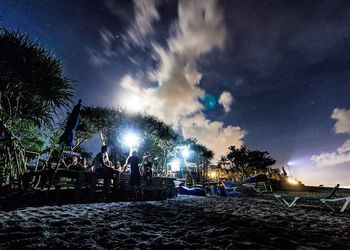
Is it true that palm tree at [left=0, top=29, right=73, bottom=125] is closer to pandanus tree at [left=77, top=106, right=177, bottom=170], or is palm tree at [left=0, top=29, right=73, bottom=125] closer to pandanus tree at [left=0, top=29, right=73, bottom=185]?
pandanus tree at [left=0, top=29, right=73, bottom=185]

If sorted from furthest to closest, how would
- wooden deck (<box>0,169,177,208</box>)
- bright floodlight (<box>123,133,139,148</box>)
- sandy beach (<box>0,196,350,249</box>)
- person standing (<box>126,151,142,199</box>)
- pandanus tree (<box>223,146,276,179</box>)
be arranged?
pandanus tree (<box>223,146,276,179</box>) < bright floodlight (<box>123,133,139,148</box>) < person standing (<box>126,151,142,199</box>) < wooden deck (<box>0,169,177,208</box>) < sandy beach (<box>0,196,350,249</box>)

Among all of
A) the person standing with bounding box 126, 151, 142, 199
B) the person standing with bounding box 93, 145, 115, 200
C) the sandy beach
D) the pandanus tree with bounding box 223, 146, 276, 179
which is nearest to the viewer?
the sandy beach

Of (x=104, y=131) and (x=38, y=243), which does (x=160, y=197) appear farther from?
(x=104, y=131)

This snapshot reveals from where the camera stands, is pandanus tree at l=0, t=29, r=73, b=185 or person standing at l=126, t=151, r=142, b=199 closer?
pandanus tree at l=0, t=29, r=73, b=185

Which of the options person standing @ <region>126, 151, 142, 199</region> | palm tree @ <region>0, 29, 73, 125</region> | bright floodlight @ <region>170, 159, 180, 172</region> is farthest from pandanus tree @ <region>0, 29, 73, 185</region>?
bright floodlight @ <region>170, 159, 180, 172</region>

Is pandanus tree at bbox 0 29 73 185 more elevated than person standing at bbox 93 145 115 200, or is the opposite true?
pandanus tree at bbox 0 29 73 185

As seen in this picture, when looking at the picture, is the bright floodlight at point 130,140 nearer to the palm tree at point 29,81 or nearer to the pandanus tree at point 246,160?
the palm tree at point 29,81

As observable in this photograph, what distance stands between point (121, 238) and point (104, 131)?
1737cm

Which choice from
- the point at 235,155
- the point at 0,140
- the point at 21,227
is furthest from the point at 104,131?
the point at 235,155

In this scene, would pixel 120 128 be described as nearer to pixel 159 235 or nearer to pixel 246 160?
pixel 159 235

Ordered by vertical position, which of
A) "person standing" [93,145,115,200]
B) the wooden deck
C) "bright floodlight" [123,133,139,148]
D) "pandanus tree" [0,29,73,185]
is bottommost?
the wooden deck

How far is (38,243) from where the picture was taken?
1998 mm

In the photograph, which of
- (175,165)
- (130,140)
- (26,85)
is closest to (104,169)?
(26,85)

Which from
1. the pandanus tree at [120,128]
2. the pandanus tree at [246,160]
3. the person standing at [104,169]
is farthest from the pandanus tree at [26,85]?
the pandanus tree at [246,160]
